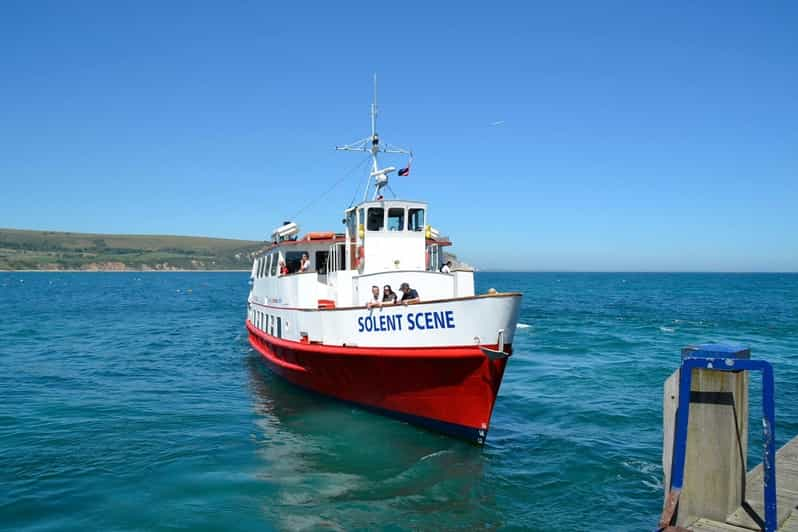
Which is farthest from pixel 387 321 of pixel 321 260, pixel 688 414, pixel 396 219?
pixel 688 414

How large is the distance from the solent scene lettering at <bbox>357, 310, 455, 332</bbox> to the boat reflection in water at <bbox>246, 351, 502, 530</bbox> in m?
2.71

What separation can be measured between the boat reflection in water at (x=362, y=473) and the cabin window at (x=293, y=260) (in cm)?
651

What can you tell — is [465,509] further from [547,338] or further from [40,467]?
[547,338]

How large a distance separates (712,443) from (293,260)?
17592mm

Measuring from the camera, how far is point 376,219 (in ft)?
61.7

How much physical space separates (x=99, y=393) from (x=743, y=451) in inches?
758

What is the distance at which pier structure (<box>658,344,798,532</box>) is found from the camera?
7.52 meters

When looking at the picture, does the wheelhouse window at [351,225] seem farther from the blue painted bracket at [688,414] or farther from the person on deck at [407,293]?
the blue painted bracket at [688,414]

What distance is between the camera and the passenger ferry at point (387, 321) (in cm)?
1408

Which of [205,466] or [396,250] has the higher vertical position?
[396,250]

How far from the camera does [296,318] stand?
64.3ft

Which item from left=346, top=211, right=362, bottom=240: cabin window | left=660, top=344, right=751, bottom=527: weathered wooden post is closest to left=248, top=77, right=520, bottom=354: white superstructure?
left=346, top=211, right=362, bottom=240: cabin window

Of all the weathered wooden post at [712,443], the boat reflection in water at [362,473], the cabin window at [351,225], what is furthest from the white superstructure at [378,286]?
the weathered wooden post at [712,443]

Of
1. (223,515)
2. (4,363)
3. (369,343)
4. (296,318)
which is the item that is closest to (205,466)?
(223,515)
